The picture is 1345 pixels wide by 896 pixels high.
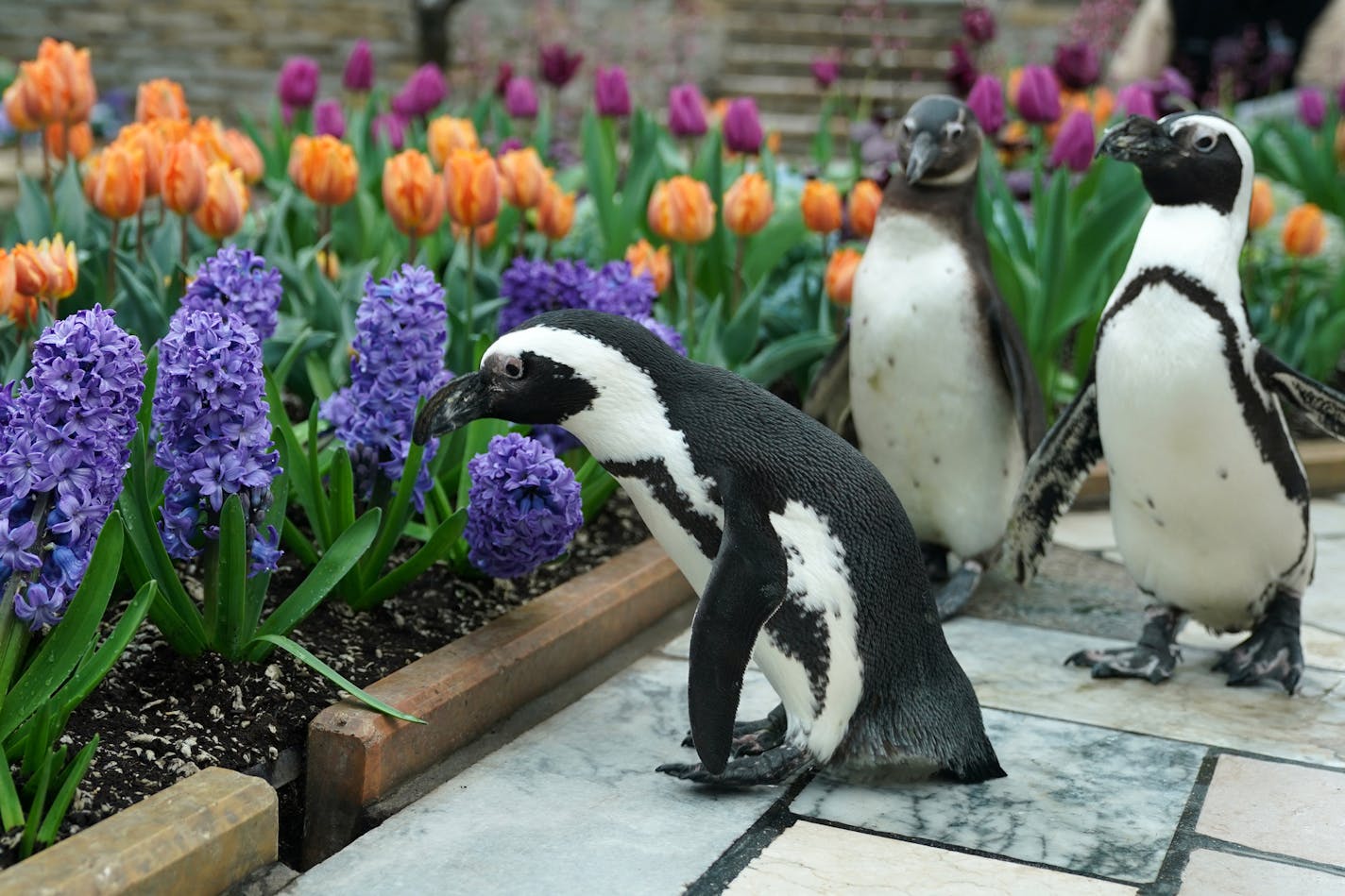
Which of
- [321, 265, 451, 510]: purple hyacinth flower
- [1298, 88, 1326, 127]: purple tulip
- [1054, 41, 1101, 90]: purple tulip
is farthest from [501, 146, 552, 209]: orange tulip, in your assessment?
[1298, 88, 1326, 127]: purple tulip

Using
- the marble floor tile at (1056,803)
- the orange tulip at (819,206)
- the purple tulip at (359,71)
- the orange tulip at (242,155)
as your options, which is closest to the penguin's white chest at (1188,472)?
the marble floor tile at (1056,803)

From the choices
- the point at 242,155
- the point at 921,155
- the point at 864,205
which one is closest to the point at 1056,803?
the point at 921,155

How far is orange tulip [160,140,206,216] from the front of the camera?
134 inches

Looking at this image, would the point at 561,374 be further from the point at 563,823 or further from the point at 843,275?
the point at 843,275

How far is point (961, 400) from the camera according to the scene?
11.7 feet

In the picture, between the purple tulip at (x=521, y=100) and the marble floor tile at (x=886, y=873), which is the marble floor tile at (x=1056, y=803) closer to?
the marble floor tile at (x=886, y=873)

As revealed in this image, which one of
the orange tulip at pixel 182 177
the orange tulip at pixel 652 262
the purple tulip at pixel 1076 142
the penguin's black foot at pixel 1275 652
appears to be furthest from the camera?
the purple tulip at pixel 1076 142

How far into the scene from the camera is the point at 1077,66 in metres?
5.60

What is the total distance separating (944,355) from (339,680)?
170 centimetres

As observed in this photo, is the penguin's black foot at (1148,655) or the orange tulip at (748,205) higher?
the orange tulip at (748,205)

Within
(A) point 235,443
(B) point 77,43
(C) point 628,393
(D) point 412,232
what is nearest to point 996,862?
(C) point 628,393

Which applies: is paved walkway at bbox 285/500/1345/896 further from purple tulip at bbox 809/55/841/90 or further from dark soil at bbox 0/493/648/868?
purple tulip at bbox 809/55/841/90

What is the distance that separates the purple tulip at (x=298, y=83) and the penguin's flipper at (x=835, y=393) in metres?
2.39

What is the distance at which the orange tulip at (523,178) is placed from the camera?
4000 millimetres
